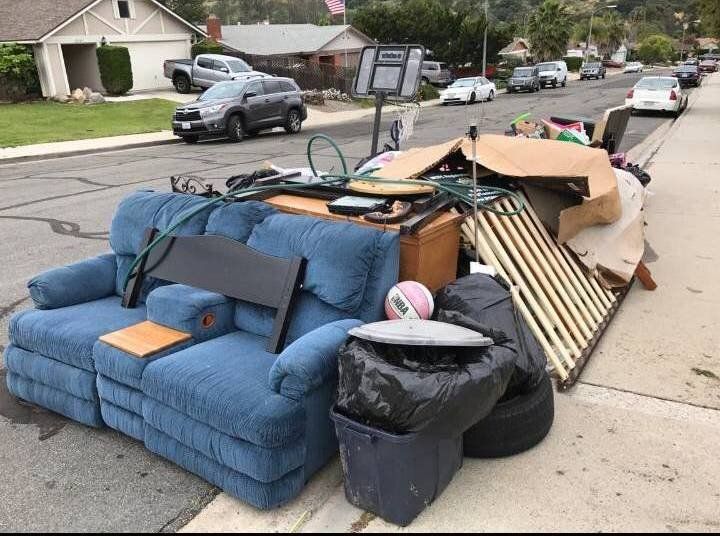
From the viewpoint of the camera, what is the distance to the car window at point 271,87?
63.2 ft

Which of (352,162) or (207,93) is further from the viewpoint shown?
(207,93)

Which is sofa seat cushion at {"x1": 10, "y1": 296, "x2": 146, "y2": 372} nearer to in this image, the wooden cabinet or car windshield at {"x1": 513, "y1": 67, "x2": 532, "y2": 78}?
the wooden cabinet

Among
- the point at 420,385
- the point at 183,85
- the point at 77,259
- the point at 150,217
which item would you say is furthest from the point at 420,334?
the point at 183,85

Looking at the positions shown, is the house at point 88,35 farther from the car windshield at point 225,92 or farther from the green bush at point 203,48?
the car windshield at point 225,92

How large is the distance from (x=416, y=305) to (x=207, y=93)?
1654cm

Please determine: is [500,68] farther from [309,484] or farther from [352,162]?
[309,484]

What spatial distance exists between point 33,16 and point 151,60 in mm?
5326

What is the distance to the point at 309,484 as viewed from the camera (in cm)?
308

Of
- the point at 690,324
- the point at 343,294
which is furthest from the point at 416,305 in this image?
the point at 690,324

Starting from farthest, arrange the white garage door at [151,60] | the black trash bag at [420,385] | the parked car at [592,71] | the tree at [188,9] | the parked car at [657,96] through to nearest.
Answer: the tree at [188,9] → the parked car at [592,71] → the white garage door at [151,60] → the parked car at [657,96] → the black trash bag at [420,385]

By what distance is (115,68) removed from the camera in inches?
1080

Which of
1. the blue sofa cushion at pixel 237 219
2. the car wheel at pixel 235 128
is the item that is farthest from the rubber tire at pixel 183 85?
the blue sofa cushion at pixel 237 219

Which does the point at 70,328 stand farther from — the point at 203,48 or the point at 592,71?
the point at 592,71

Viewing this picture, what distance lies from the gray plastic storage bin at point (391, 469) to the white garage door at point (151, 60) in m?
30.7
